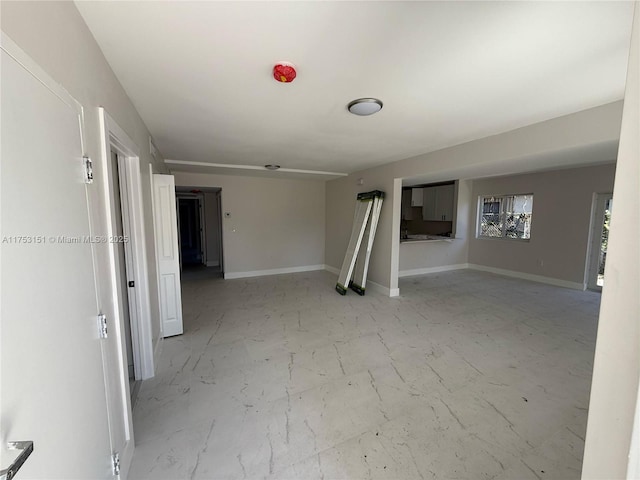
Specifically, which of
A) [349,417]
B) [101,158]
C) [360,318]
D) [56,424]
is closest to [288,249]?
[360,318]

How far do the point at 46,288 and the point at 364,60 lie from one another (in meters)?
1.83

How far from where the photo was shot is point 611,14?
4.09 feet

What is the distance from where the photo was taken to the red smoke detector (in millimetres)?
1629

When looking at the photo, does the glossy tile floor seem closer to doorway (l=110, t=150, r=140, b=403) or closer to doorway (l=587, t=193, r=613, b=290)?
doorway (l=110, t=150, r=140, b=403)

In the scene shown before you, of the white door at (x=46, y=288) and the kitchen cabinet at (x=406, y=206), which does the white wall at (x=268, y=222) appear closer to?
the kitchen cabinet at (x=406, y=206)

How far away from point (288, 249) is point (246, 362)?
4.09m

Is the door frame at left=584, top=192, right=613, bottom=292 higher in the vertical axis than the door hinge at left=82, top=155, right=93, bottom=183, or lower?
lower

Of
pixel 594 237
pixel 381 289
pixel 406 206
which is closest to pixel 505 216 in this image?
pixel 594 237

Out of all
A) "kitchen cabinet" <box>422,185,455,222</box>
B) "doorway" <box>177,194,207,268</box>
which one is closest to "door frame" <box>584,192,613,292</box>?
"kitchen cabinet" <box>422,185,455,222</box>

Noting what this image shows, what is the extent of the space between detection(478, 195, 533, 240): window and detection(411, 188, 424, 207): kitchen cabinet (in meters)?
1.52

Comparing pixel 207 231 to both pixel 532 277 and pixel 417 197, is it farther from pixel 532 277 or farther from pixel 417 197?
pixel 532 277

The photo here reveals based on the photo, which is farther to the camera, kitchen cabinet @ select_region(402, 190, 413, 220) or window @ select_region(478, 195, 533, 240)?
kitchen cabinet @ select_region(402, 190, 413, 220)

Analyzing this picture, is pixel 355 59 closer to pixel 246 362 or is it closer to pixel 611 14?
pixel 611 14

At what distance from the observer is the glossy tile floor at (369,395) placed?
164cm
